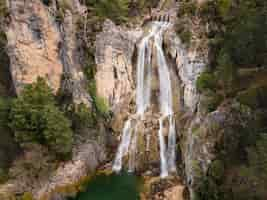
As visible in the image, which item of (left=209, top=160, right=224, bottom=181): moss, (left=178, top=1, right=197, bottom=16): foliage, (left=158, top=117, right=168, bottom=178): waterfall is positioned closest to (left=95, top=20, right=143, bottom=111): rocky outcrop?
(left=158, top=117, right=168, bottom=178): waterfall

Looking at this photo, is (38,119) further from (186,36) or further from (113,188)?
(186,36)

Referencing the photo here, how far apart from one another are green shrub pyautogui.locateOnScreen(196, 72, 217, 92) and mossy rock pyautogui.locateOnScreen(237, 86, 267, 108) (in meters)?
3.27

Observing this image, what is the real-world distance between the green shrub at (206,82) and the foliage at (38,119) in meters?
10.4

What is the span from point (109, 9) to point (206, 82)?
39.4 feet

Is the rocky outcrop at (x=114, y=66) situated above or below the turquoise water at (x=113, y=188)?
above

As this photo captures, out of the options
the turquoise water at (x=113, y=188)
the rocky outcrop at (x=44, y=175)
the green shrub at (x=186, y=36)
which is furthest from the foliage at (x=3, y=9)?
the turquoise water at (x=113, y=188)

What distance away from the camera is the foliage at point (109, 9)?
25.5 meters

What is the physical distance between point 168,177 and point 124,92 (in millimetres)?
8631

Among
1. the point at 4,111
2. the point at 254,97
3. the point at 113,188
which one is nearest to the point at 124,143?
the point at 113,188

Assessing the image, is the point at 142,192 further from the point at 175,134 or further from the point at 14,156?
the point at 14,156

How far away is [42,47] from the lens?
21500 millimetres

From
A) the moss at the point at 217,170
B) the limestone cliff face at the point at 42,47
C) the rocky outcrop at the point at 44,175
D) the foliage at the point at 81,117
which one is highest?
the limestone cliff face at the point at 42,47

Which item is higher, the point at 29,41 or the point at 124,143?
the point at 29,41

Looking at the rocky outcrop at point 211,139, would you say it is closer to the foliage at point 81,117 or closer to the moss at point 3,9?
the foliage at point 81,117
